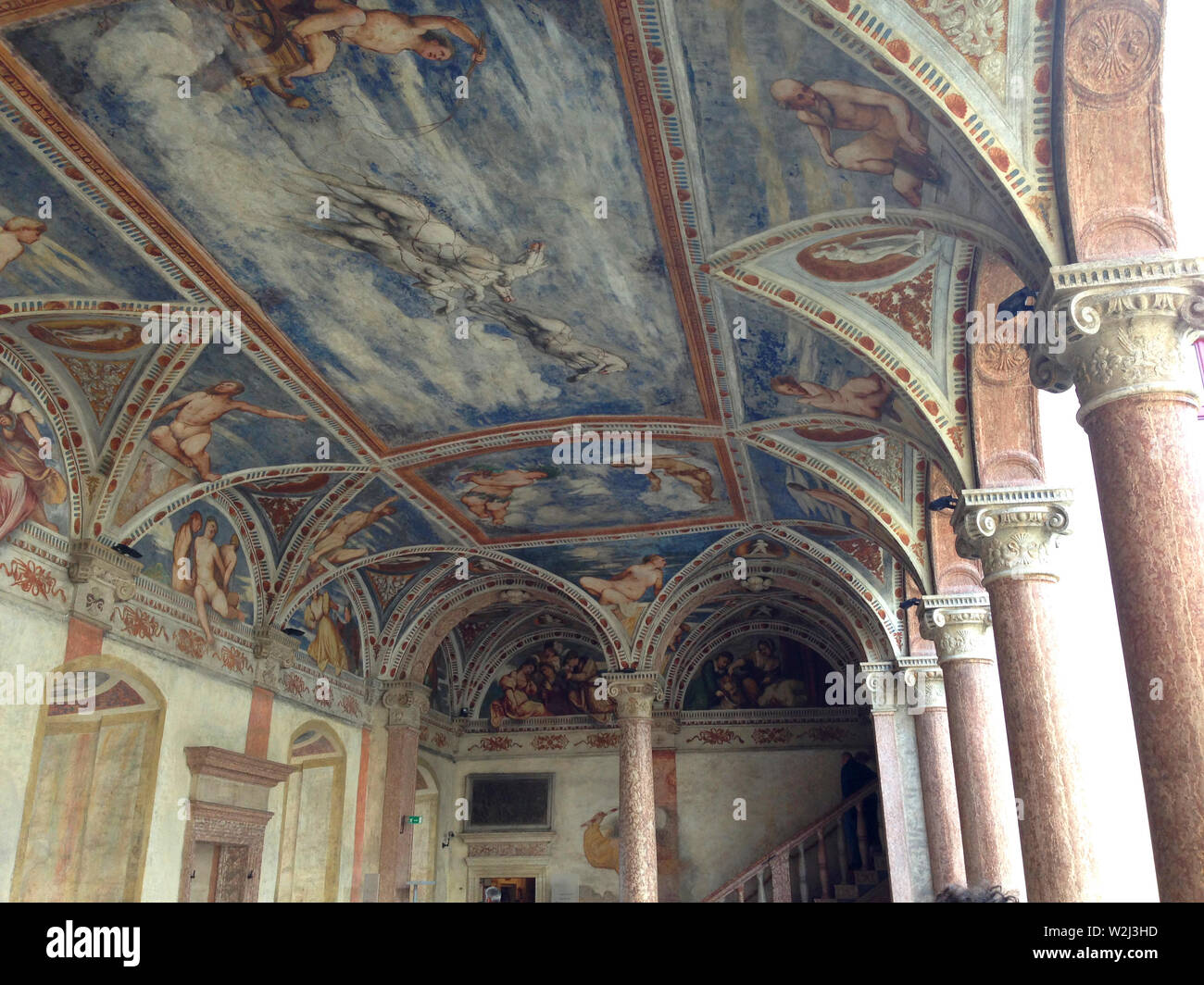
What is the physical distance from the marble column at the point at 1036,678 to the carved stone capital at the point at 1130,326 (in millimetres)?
2479

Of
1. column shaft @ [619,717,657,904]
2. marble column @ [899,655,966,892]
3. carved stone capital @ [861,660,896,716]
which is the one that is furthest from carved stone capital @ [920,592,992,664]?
column shaft @ [619,717,657,904]

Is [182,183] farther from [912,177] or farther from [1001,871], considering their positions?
[1001,871]

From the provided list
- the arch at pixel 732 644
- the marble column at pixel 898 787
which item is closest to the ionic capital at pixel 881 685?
the marble column at pixel 898 787

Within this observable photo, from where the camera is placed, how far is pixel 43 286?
8.98 metres

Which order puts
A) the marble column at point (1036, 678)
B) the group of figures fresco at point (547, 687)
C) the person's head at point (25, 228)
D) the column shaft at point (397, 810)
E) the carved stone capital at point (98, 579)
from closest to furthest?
1. the marble column at point (1036, 678)
2. the person's head at point (25, 228)
3. the carved stone capital at point (98, 579)
4. the column shaft at point (397, 810)
5. the group of figures fresco at point (547, 687)

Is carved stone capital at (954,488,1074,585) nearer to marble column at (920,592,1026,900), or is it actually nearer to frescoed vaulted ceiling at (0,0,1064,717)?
frescoed vaulted ceiling at (0,0,1064,717)

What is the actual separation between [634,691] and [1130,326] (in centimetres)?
1289

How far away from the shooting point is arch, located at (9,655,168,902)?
1139cm

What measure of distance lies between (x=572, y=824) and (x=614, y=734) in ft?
6.80

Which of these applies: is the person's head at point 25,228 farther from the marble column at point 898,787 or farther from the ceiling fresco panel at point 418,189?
the marble column at point 898,787

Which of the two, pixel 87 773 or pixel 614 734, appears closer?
pixel 87 773

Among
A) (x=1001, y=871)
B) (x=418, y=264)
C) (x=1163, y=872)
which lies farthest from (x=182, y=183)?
(x=1001, y=871)

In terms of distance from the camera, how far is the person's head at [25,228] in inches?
319

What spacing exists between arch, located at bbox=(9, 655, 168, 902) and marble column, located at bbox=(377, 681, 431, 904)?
18.8 ft
